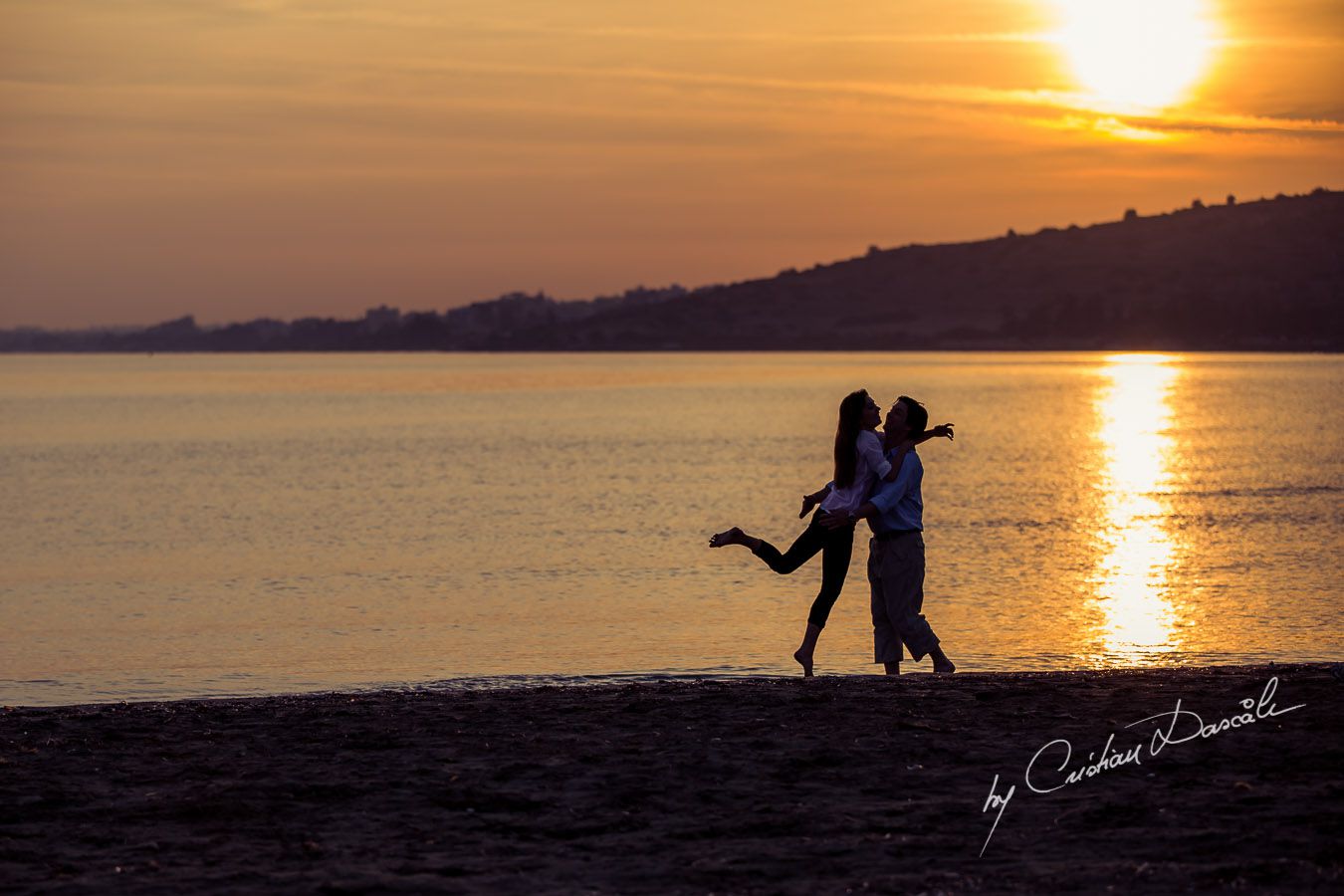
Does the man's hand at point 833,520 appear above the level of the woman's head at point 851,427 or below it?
below

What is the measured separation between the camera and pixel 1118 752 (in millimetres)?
8734

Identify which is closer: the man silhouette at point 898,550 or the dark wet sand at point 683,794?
the dark wet sand at point 683,794

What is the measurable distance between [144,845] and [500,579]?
15309mm

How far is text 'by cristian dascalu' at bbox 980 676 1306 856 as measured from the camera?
26.5 feet

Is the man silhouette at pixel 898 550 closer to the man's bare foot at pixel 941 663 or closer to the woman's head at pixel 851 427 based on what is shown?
the man's bare foot at pixel 941 663

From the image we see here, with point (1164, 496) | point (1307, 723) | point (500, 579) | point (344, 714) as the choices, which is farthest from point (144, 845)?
point (1164, 496)

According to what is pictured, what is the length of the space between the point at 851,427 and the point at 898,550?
3.46 ft

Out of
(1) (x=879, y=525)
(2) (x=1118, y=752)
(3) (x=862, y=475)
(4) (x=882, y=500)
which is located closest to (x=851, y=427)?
(3) (x=862, y=475)

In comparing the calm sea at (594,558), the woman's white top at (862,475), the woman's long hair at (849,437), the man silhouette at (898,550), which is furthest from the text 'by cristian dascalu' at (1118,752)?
the calm sea at (594,558)

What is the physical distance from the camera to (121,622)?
19.0m

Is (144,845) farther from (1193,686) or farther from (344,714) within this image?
(1193,686)

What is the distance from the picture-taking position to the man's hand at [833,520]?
37.0 ft

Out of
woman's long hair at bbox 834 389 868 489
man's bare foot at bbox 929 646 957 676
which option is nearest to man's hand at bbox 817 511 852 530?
woman's long hair at bbox 834 389 868 489

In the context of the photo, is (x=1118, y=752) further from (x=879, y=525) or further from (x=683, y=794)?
(x=879, y=525)
